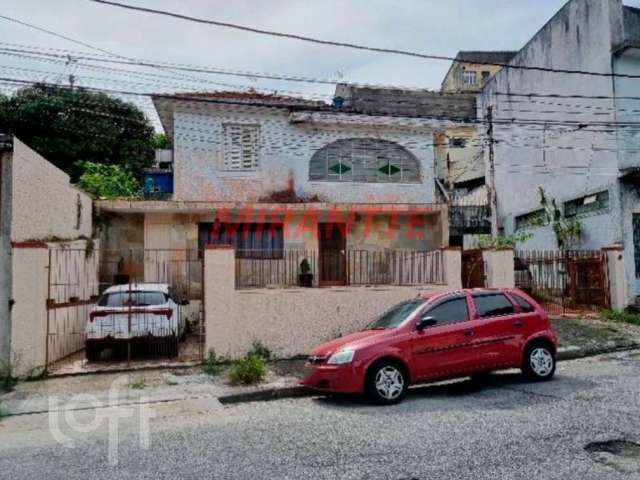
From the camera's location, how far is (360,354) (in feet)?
25.9

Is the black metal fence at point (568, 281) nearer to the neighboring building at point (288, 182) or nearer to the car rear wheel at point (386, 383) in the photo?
the neighboring building at point (288, 182)

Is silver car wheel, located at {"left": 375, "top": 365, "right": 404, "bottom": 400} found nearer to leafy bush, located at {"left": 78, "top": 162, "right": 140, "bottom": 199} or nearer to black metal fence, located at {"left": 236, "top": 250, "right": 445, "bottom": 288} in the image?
black metal fence, located at {"left": 236, "top": 250, "right": 445, "bottom": 288}

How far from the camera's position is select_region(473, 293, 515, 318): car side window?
8.95m

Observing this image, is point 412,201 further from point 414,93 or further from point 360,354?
point 414,93

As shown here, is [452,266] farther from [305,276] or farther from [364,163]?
[364,163]

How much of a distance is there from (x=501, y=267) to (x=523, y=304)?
4306 millimetres

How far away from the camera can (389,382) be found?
7965mm

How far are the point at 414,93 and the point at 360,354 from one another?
26.5 metres

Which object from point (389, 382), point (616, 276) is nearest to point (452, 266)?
point (389, 382)

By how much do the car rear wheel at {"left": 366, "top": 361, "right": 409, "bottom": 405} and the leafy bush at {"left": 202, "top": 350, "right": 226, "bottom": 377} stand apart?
3.52 metres

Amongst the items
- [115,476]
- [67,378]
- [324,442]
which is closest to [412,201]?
[67,378]

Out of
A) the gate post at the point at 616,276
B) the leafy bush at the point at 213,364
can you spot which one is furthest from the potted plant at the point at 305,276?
the gate post at the point at 616,276

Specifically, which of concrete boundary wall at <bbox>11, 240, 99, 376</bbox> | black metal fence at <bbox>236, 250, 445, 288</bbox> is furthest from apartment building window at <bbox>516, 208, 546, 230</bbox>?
concrete boundary wall at <bbox>11, 240, 99, 376</bbox>

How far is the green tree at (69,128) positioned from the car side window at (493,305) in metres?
23.7
